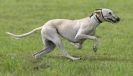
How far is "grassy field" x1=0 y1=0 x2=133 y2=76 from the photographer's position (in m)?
9.70

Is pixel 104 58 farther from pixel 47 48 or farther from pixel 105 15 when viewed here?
pixel 47 48

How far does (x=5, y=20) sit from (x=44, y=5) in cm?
574

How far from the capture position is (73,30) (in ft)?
39.8

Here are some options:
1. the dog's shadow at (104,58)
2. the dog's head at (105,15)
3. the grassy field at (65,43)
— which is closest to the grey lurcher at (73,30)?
the dog's head at (105,15)

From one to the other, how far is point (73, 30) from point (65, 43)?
397cm

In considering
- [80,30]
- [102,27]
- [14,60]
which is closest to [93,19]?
[80,30]

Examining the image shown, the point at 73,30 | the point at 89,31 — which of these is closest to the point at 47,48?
the point at 73,30

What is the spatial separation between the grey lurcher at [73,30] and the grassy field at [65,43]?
0.35m

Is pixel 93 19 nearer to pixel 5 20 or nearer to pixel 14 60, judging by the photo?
pixel 14 60

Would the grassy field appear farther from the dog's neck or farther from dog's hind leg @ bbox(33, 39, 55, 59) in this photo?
the dog's neck

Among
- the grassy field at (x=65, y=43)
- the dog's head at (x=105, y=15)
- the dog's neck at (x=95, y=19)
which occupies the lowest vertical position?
the grassy field at (x=65, y=43)

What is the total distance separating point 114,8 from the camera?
94.3 ft

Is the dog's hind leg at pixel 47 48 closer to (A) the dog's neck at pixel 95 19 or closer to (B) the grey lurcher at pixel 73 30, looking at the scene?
(B) the grey lurcher at pixel 73 30

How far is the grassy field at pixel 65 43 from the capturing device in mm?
9703
